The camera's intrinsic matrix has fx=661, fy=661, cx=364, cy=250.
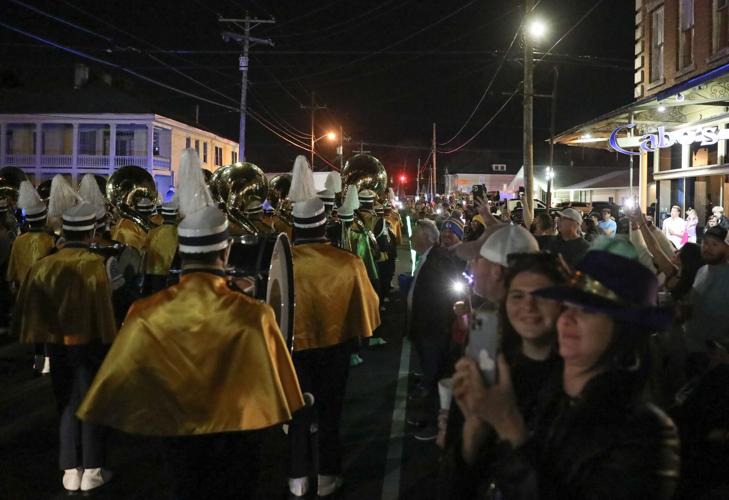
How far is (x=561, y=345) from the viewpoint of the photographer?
6.75 feet

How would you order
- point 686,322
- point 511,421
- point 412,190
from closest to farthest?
point 511,421, point 686,322, point 412,190

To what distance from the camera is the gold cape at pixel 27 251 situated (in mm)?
8237

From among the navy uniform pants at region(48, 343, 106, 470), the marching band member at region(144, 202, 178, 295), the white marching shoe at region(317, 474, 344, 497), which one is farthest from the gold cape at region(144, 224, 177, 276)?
the white marching shoe at region(317, 474, 344, 497)

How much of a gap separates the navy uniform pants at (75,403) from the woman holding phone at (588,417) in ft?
11.9

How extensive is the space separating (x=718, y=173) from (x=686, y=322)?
11585 mm

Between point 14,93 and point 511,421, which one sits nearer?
point 511,421

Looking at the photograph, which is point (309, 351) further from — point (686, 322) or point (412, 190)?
point (412, 190)

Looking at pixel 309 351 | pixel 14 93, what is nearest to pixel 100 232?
pixel 309 351

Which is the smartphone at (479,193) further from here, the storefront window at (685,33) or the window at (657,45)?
the window at (657,45)

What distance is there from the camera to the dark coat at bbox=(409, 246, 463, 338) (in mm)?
5840

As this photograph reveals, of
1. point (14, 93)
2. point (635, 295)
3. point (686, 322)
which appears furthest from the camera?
point (14, 93)

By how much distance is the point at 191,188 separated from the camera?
3.70 m

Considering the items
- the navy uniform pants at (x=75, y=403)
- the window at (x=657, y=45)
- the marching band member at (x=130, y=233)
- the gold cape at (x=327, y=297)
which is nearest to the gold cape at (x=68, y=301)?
the navy uniform pants at (x=75, y=403)

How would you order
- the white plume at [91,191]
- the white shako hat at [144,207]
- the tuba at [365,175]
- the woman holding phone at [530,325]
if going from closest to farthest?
the woman holding phone at [530,325]
the white plume at [91,191]
the white shako hat at [144,207]
the tuba at [365,175]
